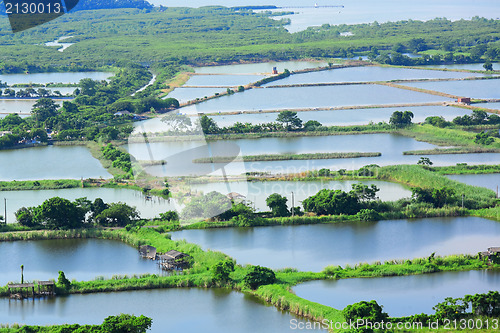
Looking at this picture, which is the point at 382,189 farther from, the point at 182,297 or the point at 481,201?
the point at 182,297

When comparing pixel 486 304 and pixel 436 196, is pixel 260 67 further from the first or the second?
pixel 486 304

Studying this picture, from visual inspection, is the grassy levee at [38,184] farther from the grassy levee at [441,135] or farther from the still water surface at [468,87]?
the still water surface at [468,87]

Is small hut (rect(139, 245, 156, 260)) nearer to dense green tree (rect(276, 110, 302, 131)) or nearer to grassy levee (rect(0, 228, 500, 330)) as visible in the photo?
grassy levee (rect(0, 228, 500, 330))

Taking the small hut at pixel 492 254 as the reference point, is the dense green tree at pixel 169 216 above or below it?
above

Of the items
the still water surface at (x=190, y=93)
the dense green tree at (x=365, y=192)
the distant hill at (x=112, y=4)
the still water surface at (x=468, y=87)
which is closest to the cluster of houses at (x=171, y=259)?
the dense green tree at (x=365, y=192)

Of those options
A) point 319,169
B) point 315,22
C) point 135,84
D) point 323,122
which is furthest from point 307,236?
point 315,22

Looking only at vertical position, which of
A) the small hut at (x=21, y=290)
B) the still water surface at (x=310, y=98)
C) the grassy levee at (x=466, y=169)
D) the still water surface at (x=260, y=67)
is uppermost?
the still water surface at (x=260, y=67)
